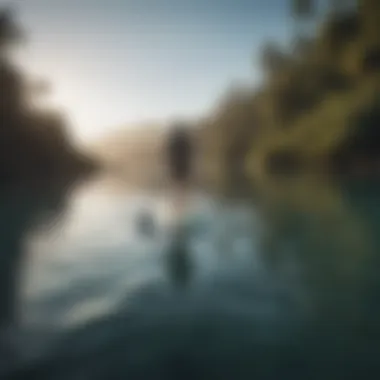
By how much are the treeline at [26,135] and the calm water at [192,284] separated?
92mm

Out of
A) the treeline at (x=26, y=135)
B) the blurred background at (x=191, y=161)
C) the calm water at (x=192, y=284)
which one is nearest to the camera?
the calm water at (x=192, y=284)

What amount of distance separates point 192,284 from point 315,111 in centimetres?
94

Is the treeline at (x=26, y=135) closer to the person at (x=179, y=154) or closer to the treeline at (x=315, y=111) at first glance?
the person at (x=179, y=154)

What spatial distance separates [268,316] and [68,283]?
0.75 metres

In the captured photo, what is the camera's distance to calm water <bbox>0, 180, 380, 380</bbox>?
1638 millimetres

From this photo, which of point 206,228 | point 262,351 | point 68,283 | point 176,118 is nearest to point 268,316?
point 262,351

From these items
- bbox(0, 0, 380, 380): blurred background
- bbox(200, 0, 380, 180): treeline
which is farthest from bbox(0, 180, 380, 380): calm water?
bbox(200, 0, 380, 180): treeline

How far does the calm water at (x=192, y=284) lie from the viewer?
1.64 meters

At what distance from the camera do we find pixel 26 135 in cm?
204

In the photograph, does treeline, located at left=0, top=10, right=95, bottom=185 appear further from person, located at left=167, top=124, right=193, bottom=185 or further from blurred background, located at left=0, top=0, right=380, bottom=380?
person, located at left=167, top=124, right=193, bottom=185

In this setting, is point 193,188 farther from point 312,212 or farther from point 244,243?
point 312,212

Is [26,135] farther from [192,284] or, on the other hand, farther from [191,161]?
[192,284]

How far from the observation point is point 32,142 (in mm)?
2055

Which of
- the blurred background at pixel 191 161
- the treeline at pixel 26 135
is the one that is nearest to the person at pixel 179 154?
the blurred background at pixel 191 161
